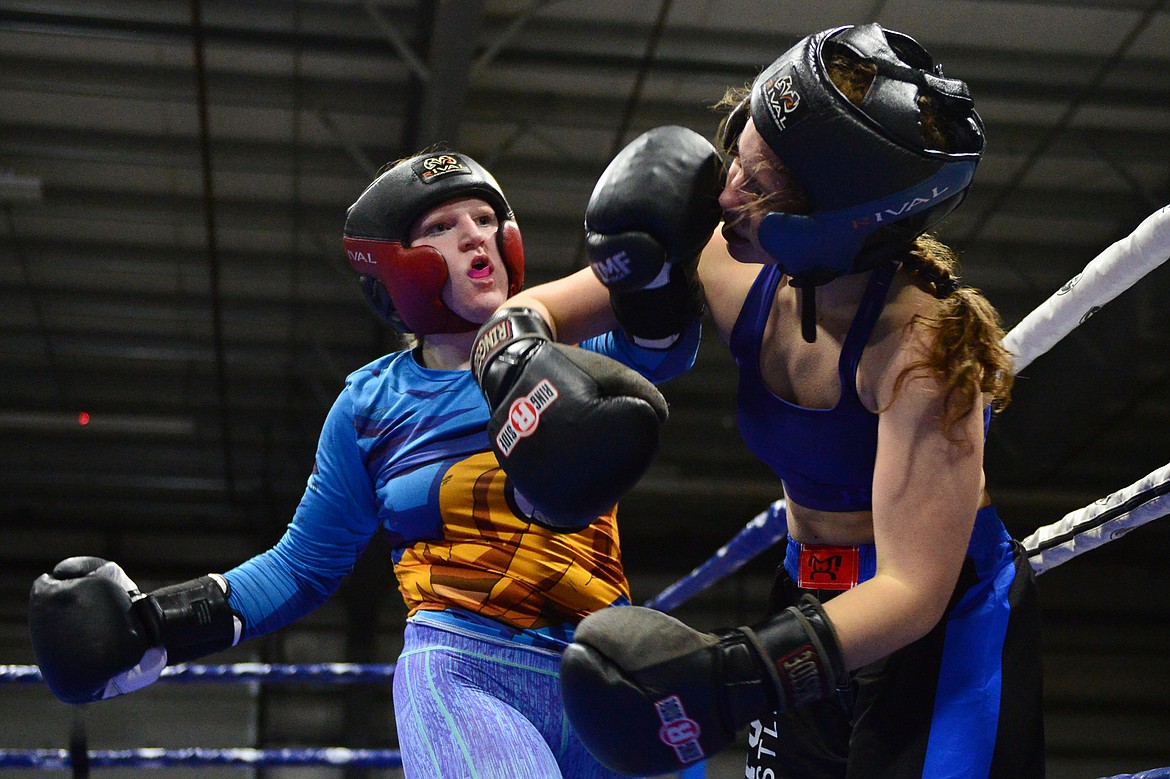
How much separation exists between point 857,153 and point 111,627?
124 cm

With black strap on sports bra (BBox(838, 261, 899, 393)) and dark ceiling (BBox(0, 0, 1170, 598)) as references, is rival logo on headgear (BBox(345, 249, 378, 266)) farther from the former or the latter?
dark ceiling (BBox(0, 0, 1170, 598))

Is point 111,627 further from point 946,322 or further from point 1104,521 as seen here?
point 1104,521

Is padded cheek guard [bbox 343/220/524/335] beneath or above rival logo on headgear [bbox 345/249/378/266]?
beneath

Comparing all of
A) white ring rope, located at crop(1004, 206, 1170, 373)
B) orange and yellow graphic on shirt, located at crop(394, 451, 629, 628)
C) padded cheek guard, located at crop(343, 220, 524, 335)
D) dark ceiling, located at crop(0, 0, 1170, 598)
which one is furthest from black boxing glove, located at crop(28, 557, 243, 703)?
dark ceiling, located at crop(0, 0, 1170, 598)

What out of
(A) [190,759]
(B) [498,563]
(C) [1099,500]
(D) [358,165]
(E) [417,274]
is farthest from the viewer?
(D) [358,165]

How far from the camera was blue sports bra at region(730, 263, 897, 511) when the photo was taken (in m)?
1.53

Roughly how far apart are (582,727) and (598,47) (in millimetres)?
6171

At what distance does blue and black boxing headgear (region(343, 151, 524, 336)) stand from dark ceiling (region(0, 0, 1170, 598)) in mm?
3974

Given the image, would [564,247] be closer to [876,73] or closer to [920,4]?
[920,4]

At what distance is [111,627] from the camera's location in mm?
1806

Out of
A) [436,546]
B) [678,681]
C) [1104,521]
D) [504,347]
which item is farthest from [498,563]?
[1104,521]

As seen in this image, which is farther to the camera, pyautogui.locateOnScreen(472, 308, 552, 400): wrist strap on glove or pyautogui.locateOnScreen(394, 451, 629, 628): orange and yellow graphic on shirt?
pyautogui.locateOnScreen(394, 451, 629, 628): orange and yellow graphic on shirt

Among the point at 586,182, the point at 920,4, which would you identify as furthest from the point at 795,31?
the point at 586,182

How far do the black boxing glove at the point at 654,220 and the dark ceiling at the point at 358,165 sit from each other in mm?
4593
